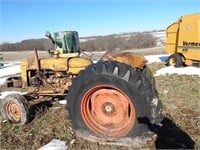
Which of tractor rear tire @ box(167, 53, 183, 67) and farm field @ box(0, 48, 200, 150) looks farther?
tractor rear tire @ box(167, 53, 183, 67)

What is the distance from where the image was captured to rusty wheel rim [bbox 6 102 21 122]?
643 cm

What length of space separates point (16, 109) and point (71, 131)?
154cm

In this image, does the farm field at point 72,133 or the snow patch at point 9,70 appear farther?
the snow patch at point 9,70

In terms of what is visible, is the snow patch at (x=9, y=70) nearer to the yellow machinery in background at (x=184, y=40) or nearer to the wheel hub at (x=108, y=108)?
the yellow machinery in background at (x=184, y=40)

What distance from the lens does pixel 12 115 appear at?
6504 mm

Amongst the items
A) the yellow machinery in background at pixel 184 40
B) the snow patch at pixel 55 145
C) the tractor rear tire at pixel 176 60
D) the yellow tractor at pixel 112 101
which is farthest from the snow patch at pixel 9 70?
the snow patch at pixel 55 145

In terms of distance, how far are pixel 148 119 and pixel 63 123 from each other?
204 cm

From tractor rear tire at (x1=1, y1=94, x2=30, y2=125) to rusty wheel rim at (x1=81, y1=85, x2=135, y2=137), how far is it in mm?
1719

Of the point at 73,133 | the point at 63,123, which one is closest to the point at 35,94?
the point at 63,123

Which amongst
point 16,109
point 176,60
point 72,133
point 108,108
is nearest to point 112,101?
point 108,108

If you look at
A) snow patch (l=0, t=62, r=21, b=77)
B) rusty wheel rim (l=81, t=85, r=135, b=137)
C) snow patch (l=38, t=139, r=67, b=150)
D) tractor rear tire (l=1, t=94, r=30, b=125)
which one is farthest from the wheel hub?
snow patch (l=0, t=62, r=21, b=77)

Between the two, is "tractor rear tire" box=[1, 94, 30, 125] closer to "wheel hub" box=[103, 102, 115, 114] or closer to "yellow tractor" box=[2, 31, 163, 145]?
"yellow tractor" box=[2, 31, 163, 145]

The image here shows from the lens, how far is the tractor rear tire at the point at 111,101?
454cm

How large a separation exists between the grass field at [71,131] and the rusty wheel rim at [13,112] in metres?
0.17
